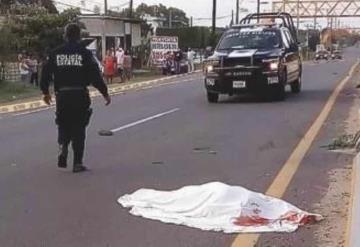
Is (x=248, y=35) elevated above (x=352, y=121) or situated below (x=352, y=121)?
above

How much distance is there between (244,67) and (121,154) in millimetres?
9277

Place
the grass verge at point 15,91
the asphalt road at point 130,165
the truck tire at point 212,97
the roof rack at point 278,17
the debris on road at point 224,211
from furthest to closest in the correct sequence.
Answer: the grass verge at point 15,91 → the roof rack at point 278,17 → the truck tire at point 212,97 → the debris on road at point 224,211 → the asphalt road at point 130,165

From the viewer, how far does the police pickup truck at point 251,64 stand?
19.8 metres

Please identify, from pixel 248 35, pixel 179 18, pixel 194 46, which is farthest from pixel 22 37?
pixel 179 18

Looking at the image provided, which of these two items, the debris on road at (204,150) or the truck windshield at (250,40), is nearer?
the debris on road at (204,150)

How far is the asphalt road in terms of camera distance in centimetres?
659

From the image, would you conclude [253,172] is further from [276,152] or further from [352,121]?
[352,121]

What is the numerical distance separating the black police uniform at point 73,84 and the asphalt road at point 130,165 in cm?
54

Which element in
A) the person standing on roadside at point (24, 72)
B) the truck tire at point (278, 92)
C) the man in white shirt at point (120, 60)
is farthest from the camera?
the man in white shirt at point (120, 60)

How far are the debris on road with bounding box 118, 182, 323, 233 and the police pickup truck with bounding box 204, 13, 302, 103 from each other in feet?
41.0

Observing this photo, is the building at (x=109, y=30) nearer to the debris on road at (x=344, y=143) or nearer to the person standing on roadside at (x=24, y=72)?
the person standing on roadside at (x=24, y=72)

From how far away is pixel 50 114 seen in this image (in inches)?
727

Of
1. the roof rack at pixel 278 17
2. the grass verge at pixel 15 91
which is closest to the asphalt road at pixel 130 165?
the roof rack at pixel 278 17

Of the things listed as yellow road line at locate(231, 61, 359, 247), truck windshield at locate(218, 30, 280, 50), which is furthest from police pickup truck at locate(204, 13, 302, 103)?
yellow road line at locate(231, 61, 359, 247)
